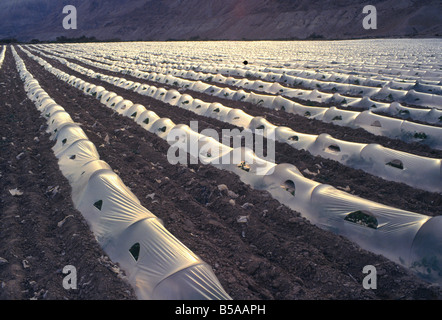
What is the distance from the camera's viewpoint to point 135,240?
427 cm

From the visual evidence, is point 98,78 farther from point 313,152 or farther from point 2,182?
point 313,152

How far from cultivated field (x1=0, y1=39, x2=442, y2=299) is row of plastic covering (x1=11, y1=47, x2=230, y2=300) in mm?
16

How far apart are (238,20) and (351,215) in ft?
218

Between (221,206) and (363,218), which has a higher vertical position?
(363,218)

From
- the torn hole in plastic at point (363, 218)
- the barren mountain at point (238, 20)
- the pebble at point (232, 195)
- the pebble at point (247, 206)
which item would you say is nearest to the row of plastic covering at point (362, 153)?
the torn hole in plastic at point (363, 218)

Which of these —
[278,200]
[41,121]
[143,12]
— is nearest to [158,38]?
[143,12]

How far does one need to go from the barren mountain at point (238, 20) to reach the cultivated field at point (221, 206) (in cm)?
4403

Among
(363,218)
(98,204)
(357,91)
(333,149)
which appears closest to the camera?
(363,218)

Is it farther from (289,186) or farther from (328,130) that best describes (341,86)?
(289,186)

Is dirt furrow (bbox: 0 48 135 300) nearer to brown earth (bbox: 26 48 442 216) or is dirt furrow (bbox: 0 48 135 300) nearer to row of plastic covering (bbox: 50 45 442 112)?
brown earth (bbox: 26 48 442 216)

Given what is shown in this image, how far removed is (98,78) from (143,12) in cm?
7371

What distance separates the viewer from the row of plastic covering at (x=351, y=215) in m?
4.00

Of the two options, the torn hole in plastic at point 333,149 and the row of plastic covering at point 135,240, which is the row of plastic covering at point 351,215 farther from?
the row of plastic covering at point 135,240

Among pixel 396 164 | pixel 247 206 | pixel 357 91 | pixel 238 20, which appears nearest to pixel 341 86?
pixel 357 91
